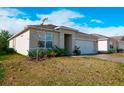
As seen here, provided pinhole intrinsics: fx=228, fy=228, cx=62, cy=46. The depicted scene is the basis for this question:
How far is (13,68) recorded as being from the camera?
1338 cm

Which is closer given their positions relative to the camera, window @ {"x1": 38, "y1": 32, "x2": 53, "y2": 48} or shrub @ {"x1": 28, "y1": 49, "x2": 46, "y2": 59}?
shrub @ {"x1": 28, "y1": 49, "x2": 46, "y2": 59}

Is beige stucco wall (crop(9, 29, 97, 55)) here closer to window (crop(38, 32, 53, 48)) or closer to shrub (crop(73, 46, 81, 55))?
window (crop(38, 32, 53, 48))

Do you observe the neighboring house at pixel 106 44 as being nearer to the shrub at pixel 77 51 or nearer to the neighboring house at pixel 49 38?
the neighboring house at pixel 49 38

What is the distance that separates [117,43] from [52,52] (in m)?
23.9

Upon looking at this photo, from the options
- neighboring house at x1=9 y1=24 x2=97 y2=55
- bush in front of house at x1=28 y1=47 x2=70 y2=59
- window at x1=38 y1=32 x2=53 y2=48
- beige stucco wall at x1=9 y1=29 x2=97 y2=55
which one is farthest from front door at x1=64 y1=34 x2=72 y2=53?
window at x1=38 y1=32 x2=53 y2=48

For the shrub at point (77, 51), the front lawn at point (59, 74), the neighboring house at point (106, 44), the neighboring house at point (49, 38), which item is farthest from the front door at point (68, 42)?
the neighboring house at point (106, 44)

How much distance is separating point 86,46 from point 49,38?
7.66m

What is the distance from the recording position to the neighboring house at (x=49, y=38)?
20594 mm

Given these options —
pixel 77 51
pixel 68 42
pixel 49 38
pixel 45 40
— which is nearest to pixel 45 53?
pixel 45 40

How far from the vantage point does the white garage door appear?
27020mm

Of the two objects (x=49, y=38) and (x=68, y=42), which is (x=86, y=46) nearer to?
(x=68, y=42)
